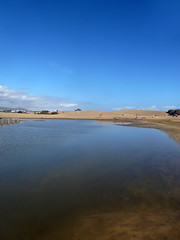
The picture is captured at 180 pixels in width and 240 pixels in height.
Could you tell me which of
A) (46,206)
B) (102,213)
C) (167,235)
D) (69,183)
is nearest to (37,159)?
(69,183)

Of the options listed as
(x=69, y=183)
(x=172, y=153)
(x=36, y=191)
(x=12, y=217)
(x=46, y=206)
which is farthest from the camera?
(x=172, y=153)

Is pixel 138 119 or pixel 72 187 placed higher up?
pixel 138 119

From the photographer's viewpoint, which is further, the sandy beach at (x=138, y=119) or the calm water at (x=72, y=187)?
the sandy beach at (x=138, y=119)

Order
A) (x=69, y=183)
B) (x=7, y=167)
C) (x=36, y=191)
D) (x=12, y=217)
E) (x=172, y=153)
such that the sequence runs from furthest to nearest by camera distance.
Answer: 1. (x=172, y=153)
2. (x=7, y=167)
3. (x=69, y=183)
4. (x=36, y=191)
5. (x=12, y=217)

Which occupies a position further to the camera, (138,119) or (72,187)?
(138,119)

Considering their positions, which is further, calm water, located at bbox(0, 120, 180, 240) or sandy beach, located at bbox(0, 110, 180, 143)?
sandy beach, located at bbox(0, 110, 180, 143)

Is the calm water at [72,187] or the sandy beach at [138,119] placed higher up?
the sandy beach at [138,119]

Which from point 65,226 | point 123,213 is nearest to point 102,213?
point 123,213

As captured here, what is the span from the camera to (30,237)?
10.8 feet

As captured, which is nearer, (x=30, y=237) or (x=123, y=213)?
(x=30, y=237)

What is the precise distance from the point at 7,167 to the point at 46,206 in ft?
11.5

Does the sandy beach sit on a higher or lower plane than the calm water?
higher

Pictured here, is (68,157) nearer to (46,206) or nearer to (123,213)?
(46,206)

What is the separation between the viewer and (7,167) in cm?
702
